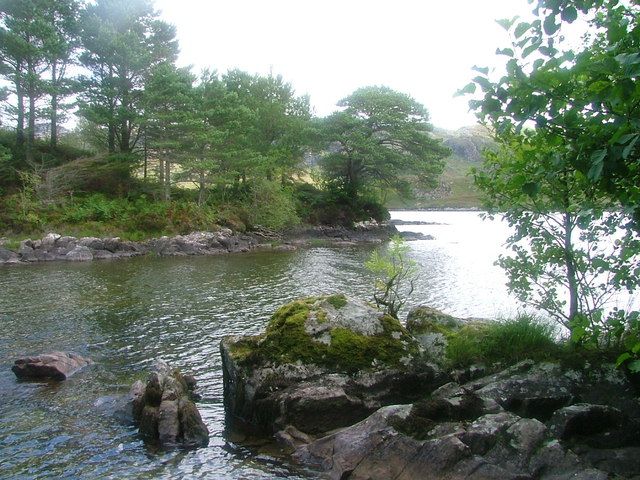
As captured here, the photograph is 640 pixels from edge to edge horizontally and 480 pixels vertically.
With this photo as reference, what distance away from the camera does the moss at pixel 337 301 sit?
1155 cm

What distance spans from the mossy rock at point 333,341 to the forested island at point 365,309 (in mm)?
50

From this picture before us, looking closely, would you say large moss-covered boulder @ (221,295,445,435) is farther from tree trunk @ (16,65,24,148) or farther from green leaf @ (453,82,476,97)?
tree trunk @ (16,65,24,148)

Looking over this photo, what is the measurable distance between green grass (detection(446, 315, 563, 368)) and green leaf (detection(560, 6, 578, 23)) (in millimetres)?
7414

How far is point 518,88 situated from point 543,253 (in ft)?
23.3

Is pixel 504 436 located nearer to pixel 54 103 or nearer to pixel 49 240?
pixel 49 240

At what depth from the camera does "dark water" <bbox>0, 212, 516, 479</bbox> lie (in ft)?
28.5

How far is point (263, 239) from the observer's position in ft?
176

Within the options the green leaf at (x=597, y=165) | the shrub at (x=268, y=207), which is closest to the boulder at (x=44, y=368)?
the green leaf at (x=597, y=165)

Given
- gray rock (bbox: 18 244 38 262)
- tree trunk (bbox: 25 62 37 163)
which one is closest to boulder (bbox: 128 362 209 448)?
gray rock (bbox: 18 244 38 262)

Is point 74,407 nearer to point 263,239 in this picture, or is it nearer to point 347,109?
point 263,239

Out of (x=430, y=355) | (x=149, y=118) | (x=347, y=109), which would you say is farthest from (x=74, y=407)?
(x=347, y=109)

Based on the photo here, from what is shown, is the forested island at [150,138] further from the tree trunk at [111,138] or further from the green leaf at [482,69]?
the green leaf at [482,69]

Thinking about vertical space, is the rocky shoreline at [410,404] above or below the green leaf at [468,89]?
below

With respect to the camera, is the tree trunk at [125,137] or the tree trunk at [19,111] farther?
the tree trunk at [125,137]
